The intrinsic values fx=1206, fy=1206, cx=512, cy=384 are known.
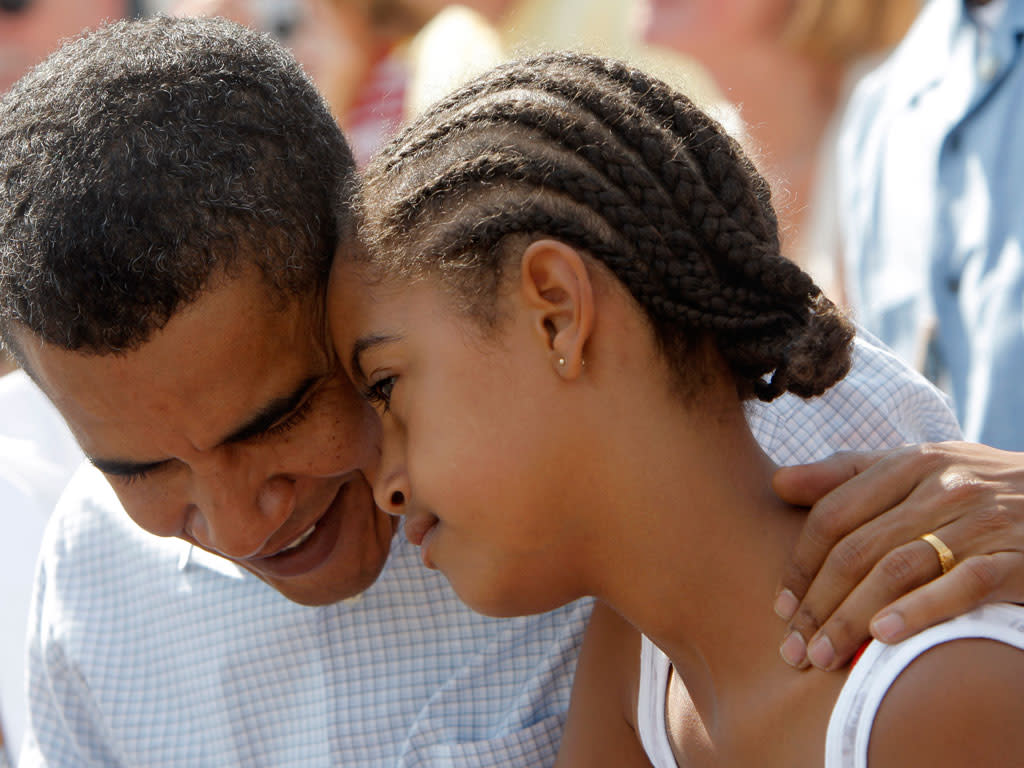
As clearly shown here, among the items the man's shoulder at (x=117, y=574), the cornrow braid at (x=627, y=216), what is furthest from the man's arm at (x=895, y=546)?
the man's shoulder at (x=117, y=574)

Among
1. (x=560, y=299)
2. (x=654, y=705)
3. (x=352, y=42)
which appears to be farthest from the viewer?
(x=352, y=42)

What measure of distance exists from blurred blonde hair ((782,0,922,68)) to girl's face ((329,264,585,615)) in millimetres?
2492

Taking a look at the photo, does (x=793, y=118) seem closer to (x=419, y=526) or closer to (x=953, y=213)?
(x=953, y=213)

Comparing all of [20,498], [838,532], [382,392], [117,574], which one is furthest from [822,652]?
[20,498]

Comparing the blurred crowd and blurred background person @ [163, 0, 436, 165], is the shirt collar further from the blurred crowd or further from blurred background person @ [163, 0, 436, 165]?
blurred background person @ [163, 0, 436, 165]

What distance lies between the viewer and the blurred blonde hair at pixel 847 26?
3662 mm

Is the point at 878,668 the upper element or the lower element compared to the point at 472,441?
lower

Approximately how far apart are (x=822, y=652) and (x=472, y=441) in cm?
49

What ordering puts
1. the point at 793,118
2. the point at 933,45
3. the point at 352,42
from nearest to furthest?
the point at 933,45, the point at 793,118, the point at 352,42

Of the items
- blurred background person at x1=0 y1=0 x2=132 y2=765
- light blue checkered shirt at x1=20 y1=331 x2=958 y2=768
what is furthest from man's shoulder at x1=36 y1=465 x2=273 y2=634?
blurred background person at x1=0 y1=0 x2=132 y2=765

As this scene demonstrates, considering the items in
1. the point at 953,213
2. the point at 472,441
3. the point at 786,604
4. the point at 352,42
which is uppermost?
the point at 352,42

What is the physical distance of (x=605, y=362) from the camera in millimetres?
1524

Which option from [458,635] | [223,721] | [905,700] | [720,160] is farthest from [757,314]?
[223,721]

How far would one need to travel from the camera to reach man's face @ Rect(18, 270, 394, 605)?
1.68 meters
